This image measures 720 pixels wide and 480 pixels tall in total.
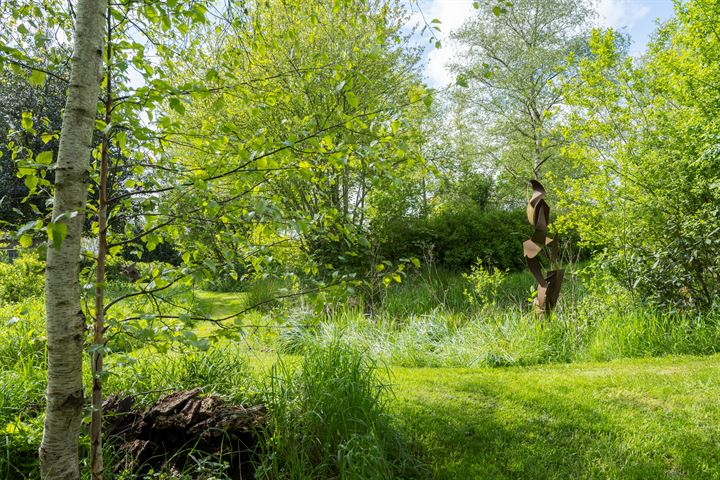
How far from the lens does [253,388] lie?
10.7 ft

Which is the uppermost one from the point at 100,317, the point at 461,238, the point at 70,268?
the point at 461,238

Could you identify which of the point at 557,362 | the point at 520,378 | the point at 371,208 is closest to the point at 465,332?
the point at 557,362

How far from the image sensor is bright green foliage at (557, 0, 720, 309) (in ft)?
17.6

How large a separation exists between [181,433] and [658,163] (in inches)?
232

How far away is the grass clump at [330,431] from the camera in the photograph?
7.90 feet

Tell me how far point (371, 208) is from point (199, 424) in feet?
25.8

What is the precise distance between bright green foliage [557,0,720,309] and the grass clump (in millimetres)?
4082

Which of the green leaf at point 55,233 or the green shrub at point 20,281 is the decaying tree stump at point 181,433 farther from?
the green shrub at point 20,281

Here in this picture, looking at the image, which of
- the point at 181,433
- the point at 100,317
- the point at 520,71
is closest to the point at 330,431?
the point at 181,433

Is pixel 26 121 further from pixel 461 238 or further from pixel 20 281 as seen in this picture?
pixel 461 238

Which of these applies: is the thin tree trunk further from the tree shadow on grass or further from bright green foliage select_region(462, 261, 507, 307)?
bright green foliage select_region(462, 261, 507, 307)

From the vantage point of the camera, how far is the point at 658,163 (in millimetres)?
5699

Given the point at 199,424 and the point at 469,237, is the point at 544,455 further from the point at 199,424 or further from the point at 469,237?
the point at 469,237

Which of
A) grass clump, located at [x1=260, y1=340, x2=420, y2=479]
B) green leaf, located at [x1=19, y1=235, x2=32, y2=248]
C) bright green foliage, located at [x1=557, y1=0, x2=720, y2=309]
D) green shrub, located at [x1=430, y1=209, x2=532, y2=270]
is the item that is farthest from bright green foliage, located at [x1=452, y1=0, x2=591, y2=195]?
green leaf, located at [x1=19, y1=235, x2=32, y2=248]
